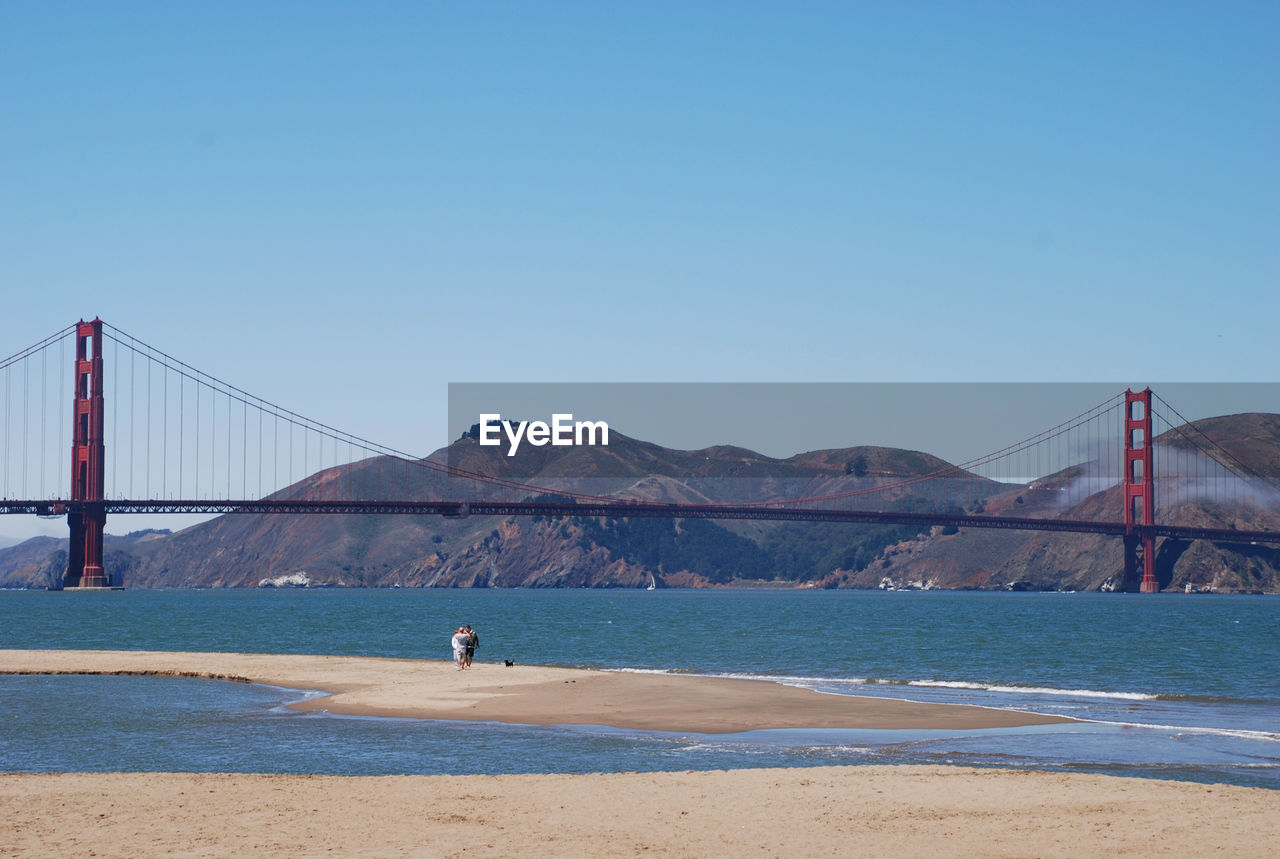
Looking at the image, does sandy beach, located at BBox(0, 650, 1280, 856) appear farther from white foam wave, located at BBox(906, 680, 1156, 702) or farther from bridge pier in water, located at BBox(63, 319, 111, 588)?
bridge pier in water, located at BBox(63, 319, 111, 588)

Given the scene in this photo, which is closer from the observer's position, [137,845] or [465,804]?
[137,845]

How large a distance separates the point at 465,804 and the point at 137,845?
4.35 meters

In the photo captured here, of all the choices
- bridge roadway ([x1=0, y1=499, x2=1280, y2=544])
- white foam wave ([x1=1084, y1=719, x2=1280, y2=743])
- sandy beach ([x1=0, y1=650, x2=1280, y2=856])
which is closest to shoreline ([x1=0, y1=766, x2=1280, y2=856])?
sandy beach ([x1=0, y1=650, x2=1280, y2=856])

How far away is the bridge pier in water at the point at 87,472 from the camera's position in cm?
13350

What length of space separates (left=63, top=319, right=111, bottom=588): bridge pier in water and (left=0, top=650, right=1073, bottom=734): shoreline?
3740 inches

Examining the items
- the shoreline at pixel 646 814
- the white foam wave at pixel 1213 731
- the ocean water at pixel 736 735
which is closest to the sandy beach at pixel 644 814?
the shoreline at pixel 646 814

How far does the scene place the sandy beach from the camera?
48.9ft

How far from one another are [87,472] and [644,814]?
131m

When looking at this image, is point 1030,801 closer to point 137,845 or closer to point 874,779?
point 874,779

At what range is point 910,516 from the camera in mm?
132625

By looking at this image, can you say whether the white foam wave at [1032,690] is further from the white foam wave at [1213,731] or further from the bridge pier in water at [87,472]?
the bridge pier in water at [87,472]

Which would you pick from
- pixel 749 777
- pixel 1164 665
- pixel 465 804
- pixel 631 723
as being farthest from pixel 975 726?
pixel 1164 665

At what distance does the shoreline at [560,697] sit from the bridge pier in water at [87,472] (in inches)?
3740

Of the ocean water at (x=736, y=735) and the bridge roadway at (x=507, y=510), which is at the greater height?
the bridge roadway at (x=507, y=510)
